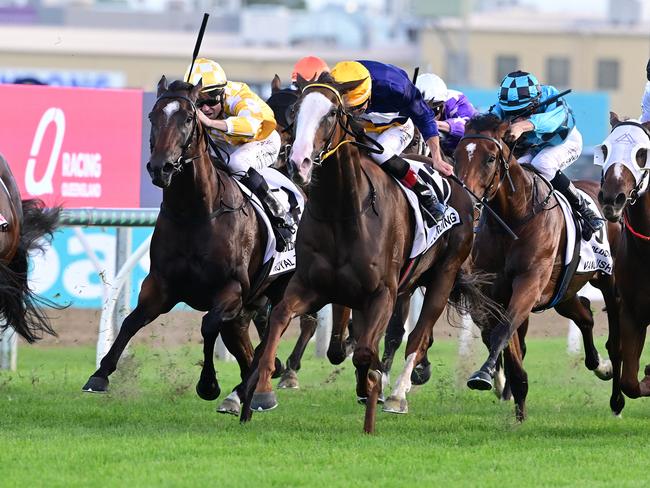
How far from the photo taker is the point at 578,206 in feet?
27.9

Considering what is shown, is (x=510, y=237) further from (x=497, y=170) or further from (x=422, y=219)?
(x=422, y=219)

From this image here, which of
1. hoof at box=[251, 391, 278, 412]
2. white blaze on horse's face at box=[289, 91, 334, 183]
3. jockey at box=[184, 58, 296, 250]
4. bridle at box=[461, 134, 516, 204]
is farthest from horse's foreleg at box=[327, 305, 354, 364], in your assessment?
white blaze on horse's face at box=[289, 91, 334, 183]

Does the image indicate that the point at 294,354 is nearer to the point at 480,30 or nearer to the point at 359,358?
the point at 359,358

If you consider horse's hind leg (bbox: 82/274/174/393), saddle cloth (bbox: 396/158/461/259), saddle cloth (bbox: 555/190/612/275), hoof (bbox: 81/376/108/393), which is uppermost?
saddle cloth (bbox: 396/158/461/259)

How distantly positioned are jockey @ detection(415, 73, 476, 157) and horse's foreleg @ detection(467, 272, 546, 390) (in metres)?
1.82

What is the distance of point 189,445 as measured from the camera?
20.9 ft

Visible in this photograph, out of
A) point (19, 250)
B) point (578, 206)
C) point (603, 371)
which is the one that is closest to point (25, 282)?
point (19, 250)

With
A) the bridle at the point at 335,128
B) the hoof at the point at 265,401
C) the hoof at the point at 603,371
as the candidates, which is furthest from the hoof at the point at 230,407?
the hoof at the point at 603,371

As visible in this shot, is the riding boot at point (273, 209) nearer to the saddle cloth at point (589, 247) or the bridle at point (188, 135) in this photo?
the bridle at point (188, 135)

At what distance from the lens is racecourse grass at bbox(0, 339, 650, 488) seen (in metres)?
5.74

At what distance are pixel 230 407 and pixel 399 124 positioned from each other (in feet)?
6.19

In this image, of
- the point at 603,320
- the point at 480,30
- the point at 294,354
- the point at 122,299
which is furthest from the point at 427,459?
the point at 480,30

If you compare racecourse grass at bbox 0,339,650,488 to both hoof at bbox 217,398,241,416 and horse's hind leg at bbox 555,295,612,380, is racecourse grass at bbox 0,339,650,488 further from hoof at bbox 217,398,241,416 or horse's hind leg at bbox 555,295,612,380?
horse's hind leg at bbox 555,295,612,380

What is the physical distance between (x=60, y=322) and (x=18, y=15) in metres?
55.3
